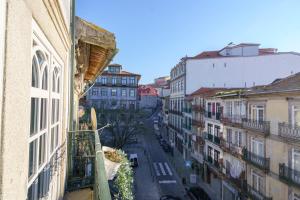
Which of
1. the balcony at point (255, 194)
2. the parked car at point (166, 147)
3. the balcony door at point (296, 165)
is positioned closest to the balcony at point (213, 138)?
the balcony at point (255, 194)

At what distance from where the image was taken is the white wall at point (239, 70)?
33812 millimetres

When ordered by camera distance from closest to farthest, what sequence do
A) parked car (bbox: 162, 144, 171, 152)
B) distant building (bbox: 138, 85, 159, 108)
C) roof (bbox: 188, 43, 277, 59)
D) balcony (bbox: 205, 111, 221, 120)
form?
balcony (bbox: 205, 111, 221, 120) < roof (bbox: 188, 43, 277, 59) < parked car (bbox: 162, 144, 171, 152) < distant building (bbox: 138, 85, 159, 108)

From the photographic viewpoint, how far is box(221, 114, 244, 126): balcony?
2207cm

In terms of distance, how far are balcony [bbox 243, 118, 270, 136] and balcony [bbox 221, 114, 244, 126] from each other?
3.36 feet

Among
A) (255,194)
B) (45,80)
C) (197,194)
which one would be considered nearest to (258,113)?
(255,194)

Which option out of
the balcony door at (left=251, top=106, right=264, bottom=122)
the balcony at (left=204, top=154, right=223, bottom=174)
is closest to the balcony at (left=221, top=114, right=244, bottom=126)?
the balcony door at (left=251, top=106, right=264, bottom=122)

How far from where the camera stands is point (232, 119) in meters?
23.4

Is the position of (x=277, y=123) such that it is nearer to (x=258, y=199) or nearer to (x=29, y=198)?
(x=258, y=199)

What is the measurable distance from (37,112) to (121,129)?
3217 cm

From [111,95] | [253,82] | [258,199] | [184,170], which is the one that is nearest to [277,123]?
[258,199]

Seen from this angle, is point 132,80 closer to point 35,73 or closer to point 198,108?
point 198,108

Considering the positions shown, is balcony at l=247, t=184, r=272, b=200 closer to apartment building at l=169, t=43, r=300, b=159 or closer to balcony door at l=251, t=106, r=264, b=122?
balcony door at l=251, t=106, r=264, b=122

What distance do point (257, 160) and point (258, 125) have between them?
2.40 meters

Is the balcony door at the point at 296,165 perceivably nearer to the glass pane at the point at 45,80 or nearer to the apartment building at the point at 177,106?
the glass pane at the point at 45,80
